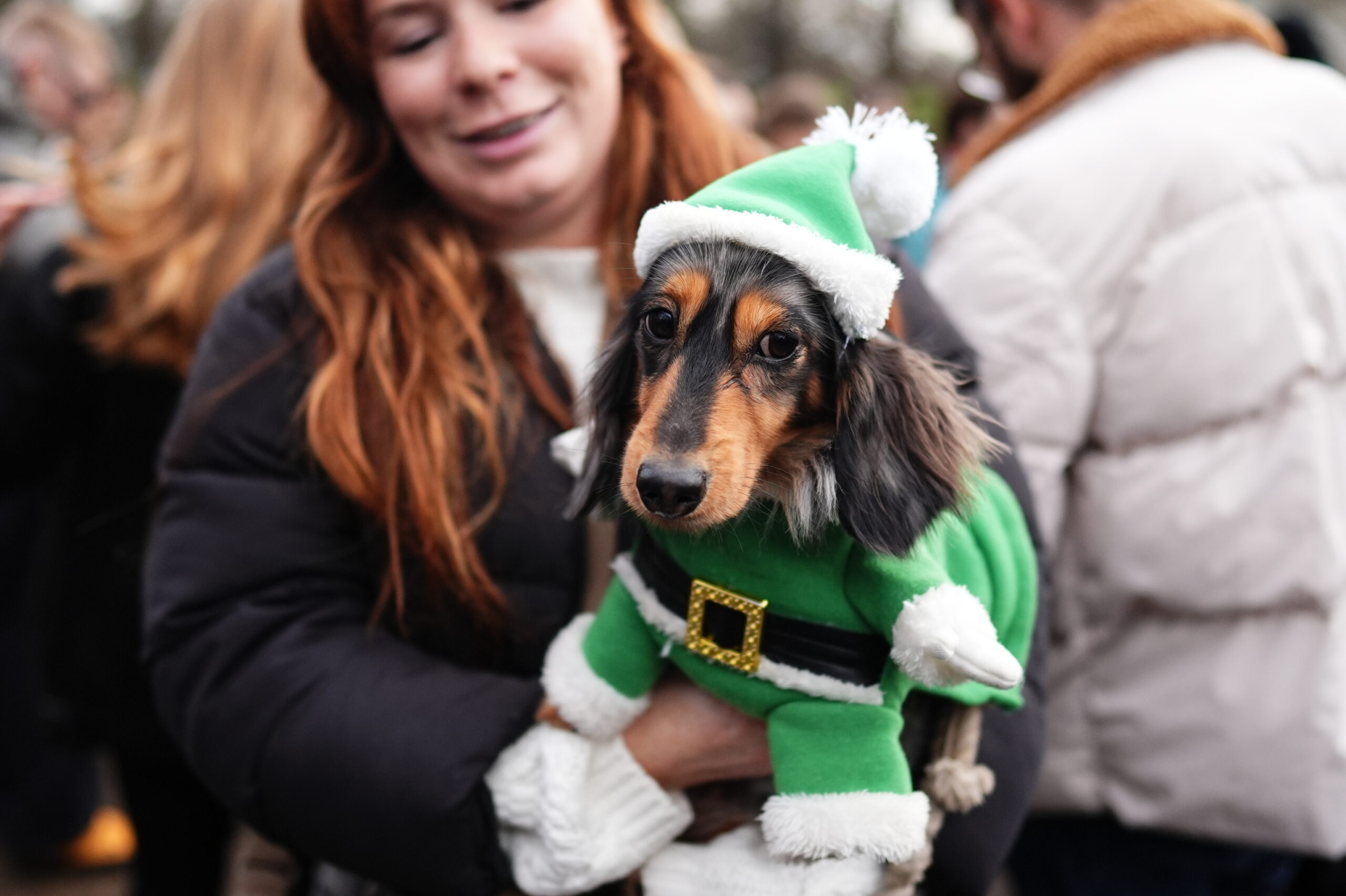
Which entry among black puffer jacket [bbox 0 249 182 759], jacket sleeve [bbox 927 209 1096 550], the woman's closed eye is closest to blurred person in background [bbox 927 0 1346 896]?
jacket sleeve [bbox 927 209 1096 550]

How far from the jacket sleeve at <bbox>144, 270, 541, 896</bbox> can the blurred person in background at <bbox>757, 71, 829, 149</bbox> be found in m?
4.20

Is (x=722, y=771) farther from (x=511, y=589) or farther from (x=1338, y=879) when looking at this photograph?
(x=1338, y=879)

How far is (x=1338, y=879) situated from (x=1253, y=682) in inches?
58.3

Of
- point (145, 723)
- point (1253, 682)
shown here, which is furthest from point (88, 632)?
point (1253, 682)

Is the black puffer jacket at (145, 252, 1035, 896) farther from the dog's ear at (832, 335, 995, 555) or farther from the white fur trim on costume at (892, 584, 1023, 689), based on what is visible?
the white fur trim on costume at (892, 584, 1023, 689)

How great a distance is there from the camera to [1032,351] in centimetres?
214

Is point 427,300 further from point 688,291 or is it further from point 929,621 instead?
point 929,621

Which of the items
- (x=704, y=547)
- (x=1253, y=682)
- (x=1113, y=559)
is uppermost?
(x=704, y=547)

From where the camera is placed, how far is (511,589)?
1746 mm

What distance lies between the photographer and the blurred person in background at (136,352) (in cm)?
268

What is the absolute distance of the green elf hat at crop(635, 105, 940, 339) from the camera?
130 centimetres

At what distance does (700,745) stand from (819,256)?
0.78 m

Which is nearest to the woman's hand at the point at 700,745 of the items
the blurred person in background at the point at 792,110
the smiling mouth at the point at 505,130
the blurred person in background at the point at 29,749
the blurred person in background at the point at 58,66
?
the smiling mouth at the point at 505,130

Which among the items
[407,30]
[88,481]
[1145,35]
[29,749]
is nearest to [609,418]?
[407,30]
